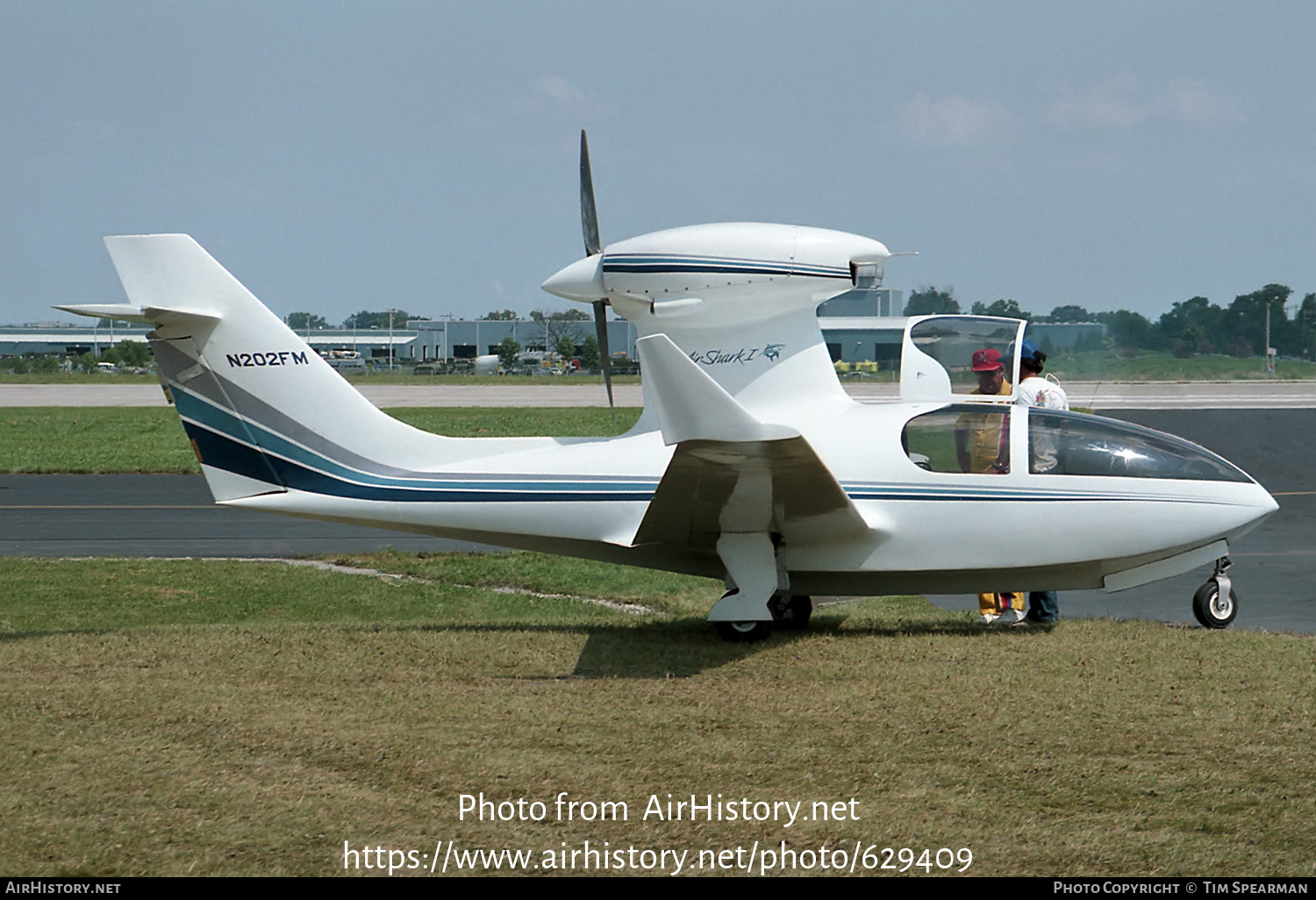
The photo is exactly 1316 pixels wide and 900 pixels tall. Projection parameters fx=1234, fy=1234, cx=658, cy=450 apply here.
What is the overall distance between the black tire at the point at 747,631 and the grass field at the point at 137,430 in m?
18.3

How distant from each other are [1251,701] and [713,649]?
361 cm

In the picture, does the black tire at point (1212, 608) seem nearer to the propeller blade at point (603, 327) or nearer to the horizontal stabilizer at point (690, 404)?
the horizontal stabilizer at point (690, 404)

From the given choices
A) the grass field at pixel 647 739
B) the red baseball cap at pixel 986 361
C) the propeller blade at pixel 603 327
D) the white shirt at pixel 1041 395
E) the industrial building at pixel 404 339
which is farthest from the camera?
the industrial building at pixel 404 339

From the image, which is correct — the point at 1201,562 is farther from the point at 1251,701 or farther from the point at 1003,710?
the point at 1003,710

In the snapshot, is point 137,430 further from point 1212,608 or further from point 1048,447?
point 1212,608

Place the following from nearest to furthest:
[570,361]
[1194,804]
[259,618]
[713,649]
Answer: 1. [1194,804]
2. [713,649]
3. [259,618]
4. [570,361]

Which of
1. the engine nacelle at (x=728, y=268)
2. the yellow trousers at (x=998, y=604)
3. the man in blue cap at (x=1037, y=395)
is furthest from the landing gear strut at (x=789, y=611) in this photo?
the engine nacelle at (x=728, y=268)

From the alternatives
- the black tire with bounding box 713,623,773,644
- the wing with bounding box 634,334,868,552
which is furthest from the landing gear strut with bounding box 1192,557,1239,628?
the black tire with bounding box 713,623,773,644

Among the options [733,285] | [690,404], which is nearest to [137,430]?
[733,285]

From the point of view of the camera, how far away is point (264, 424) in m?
9.99

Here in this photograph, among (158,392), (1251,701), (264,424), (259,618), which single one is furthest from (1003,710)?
(158,392)

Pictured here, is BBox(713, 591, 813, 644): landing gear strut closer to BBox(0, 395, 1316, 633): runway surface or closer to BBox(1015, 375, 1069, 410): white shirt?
BBox(0, 395, 1316, 633): runway surface

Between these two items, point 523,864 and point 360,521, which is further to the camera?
point 360,521

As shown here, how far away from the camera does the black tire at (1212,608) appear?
9586 mm
